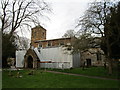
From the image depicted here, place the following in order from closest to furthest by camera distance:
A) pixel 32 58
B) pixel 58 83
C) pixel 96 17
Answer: pixel 58 83, pixel 96 17, pixel 32 58

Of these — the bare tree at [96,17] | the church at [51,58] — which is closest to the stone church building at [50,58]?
the church at [51,58]

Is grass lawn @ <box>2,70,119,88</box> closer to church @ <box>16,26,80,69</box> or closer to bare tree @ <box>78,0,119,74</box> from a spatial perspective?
bare tree @ <box>78,0,119,74</box>

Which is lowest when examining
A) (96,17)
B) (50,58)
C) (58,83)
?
(58,83)

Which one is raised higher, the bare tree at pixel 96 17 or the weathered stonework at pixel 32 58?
the bare tree at pixel 96 17

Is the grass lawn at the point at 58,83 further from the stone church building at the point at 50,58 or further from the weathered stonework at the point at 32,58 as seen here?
the weathered stonework at the point at 32,58

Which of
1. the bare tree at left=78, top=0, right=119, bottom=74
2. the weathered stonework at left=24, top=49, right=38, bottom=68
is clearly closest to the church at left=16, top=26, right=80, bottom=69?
the weathered stonework at left=24, top=49, right=38, bottom=68

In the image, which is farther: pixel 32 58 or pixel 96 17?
pixel 32 58

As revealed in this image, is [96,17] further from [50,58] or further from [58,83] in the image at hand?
[50,58]

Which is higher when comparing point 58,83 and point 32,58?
point 32,58

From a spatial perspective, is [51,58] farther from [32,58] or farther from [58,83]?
[58,83]

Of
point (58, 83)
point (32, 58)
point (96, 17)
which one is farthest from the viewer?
point (32, 58)

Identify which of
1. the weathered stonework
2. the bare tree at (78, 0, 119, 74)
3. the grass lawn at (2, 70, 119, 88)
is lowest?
the grass lawn at (2, 70, 119, 88)

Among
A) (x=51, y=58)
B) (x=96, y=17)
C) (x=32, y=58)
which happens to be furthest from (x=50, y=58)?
(x=96, y=17)

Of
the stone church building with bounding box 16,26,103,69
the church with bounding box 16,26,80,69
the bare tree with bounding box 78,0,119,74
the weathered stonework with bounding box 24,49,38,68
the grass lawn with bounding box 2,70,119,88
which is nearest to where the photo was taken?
the grass lawn with bounding box 2,70,119,88
